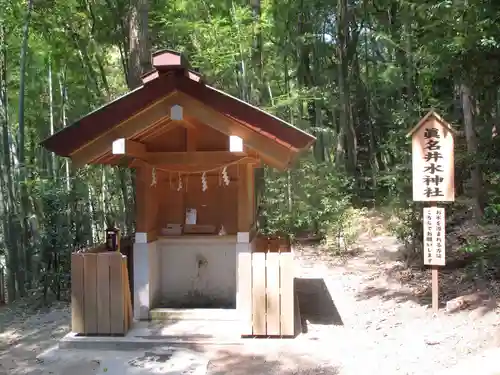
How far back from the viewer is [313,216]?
12.7 m

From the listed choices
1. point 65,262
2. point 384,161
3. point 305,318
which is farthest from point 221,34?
point 384,161

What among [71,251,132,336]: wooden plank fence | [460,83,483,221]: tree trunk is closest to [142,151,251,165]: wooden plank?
[71,251,132,336]: wooden plank fence

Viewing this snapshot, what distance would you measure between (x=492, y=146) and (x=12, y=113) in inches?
450

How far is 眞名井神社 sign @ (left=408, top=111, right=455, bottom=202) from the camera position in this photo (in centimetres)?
602

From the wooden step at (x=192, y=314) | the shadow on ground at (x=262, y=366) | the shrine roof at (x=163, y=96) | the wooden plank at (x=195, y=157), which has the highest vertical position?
the shrine roof at (x=163, y=96)

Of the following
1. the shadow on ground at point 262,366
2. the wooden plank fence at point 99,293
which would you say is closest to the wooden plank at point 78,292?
the wooden plank fence at point 99,293

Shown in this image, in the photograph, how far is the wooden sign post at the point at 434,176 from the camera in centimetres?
601

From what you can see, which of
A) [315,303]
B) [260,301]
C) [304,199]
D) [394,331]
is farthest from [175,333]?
[304,199]

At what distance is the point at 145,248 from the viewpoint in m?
5.65

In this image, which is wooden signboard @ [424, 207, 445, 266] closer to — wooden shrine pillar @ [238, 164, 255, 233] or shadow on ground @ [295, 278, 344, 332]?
shadow on ground @ [295, 278, 344, 332]

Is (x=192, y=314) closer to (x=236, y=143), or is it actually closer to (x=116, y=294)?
(x=116, y=294)

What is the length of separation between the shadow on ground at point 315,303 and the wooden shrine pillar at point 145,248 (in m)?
1.82

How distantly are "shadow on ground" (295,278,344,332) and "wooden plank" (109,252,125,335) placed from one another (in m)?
2.01

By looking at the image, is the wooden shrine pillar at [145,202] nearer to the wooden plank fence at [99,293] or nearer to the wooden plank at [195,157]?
the wooden plank at [195,157]
